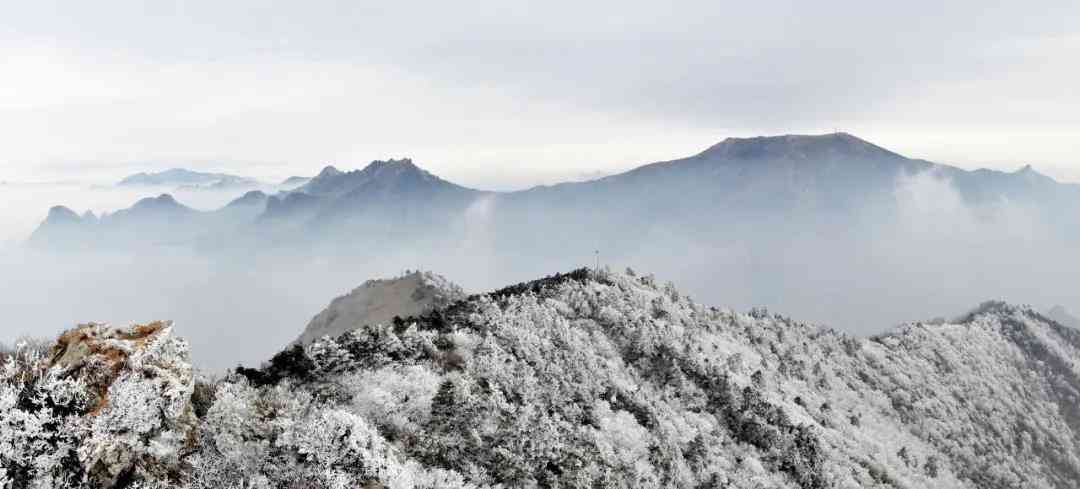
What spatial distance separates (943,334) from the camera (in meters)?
151

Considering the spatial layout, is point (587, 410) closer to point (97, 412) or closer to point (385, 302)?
point (97, 412)

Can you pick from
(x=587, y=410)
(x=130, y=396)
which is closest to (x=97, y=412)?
(x=130, y=396)

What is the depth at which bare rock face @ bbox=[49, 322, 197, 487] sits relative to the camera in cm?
2603

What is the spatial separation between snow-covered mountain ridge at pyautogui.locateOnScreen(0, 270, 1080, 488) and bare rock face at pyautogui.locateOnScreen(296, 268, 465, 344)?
37106 mm

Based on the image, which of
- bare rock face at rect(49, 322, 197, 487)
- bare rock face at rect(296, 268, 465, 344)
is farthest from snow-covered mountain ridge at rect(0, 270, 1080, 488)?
bare rock face at rect(296, 268, 465, 344)

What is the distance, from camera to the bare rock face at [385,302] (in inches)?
4641

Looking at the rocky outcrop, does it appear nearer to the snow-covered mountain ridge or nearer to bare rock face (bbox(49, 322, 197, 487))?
bare rock face (bbox(49, 322, 197, 487))

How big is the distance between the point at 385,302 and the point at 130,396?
99.5m

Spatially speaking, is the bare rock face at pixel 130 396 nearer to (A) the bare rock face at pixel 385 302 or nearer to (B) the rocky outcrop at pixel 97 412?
(B) the rocky outcrop at pixel 97 412

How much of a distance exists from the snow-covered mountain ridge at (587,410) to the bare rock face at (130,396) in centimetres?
58

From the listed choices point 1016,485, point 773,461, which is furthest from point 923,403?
point 773,461

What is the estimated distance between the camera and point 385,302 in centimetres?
12569

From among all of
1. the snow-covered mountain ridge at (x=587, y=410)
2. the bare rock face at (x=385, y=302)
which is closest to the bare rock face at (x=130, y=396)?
the snow-covered mountain ridge at (x=587, y=410)

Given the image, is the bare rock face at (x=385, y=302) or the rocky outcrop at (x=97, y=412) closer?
the rocky outcrop at (x=97, y=412)
